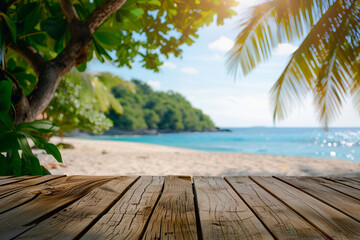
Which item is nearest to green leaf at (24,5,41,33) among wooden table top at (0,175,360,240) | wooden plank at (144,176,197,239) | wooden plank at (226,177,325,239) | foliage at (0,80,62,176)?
foliage at (0,80,62,176)

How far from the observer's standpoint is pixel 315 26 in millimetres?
3549

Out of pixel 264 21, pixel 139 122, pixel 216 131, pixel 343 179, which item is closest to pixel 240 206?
pixel 343 179

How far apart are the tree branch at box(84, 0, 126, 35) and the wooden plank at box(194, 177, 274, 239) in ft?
4.14

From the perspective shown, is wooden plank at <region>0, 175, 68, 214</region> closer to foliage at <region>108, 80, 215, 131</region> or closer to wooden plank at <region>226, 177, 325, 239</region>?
wooden plank at <region>226, 177, 325, 239</region>

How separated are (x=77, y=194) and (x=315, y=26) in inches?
143

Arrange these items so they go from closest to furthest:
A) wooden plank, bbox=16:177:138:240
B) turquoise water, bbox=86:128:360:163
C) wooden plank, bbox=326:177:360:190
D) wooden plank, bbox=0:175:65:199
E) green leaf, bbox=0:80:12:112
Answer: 1. wooden plank, bbox=16:177:138:240
2. wooden plank, bbox=0:175:65:199
3. wooden plank, bbox=326:177:360:190
4. green leaf, bbox=0:80:12:112
5. turquoise water, bbox=86:128:360:163

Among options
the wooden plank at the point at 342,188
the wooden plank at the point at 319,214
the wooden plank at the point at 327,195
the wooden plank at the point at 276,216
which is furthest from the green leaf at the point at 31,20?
the wooden plank at the point at 342,188

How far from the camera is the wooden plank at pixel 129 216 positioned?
2.47 feet

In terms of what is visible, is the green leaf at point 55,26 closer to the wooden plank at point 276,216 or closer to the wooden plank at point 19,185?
the wooden plank at point 19,185

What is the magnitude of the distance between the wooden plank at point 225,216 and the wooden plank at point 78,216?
0.35 meters

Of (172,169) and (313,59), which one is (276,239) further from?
(172,169)

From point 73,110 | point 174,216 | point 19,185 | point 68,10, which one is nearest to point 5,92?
point 19,185

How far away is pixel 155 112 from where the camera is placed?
142 feet

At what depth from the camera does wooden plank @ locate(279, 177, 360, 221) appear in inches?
39.5
